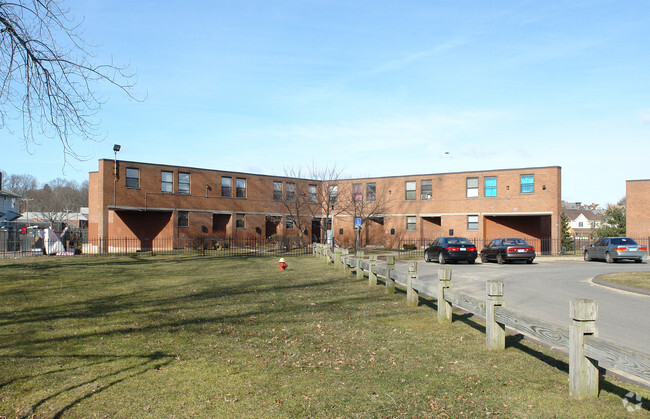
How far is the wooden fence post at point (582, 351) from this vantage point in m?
5.02

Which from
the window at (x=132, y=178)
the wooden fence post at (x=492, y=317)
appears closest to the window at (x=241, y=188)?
the window at (x=132, y=178)

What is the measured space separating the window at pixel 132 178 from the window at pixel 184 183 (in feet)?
12.9

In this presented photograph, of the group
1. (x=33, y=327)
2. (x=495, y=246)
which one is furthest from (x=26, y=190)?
(x=33, y=327)

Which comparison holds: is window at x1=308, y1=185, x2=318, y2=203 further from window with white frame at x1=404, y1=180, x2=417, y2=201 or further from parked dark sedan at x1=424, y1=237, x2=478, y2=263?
parked dark sedan at x1=424, y1=237, x2=478, y2=263

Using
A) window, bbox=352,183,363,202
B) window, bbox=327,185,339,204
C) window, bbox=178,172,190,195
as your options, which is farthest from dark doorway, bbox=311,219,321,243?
window, bbox=178,172,190,195

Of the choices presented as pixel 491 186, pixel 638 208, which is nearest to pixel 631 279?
pixel 491 186

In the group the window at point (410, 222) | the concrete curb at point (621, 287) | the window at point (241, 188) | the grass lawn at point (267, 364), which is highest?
the window at point (241, 188)

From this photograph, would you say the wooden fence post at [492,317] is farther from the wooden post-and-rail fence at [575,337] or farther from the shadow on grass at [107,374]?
the shadow on grass at [107,374]

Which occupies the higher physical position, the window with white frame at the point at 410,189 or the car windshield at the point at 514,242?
the window with white frame at the point at 410,189

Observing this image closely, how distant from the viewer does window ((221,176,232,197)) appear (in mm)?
47781

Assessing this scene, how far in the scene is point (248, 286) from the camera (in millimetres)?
15414

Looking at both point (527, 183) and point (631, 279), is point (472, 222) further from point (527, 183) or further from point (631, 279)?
point (631, 279)

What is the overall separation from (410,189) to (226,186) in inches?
701

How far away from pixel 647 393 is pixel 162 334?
6.74 m
